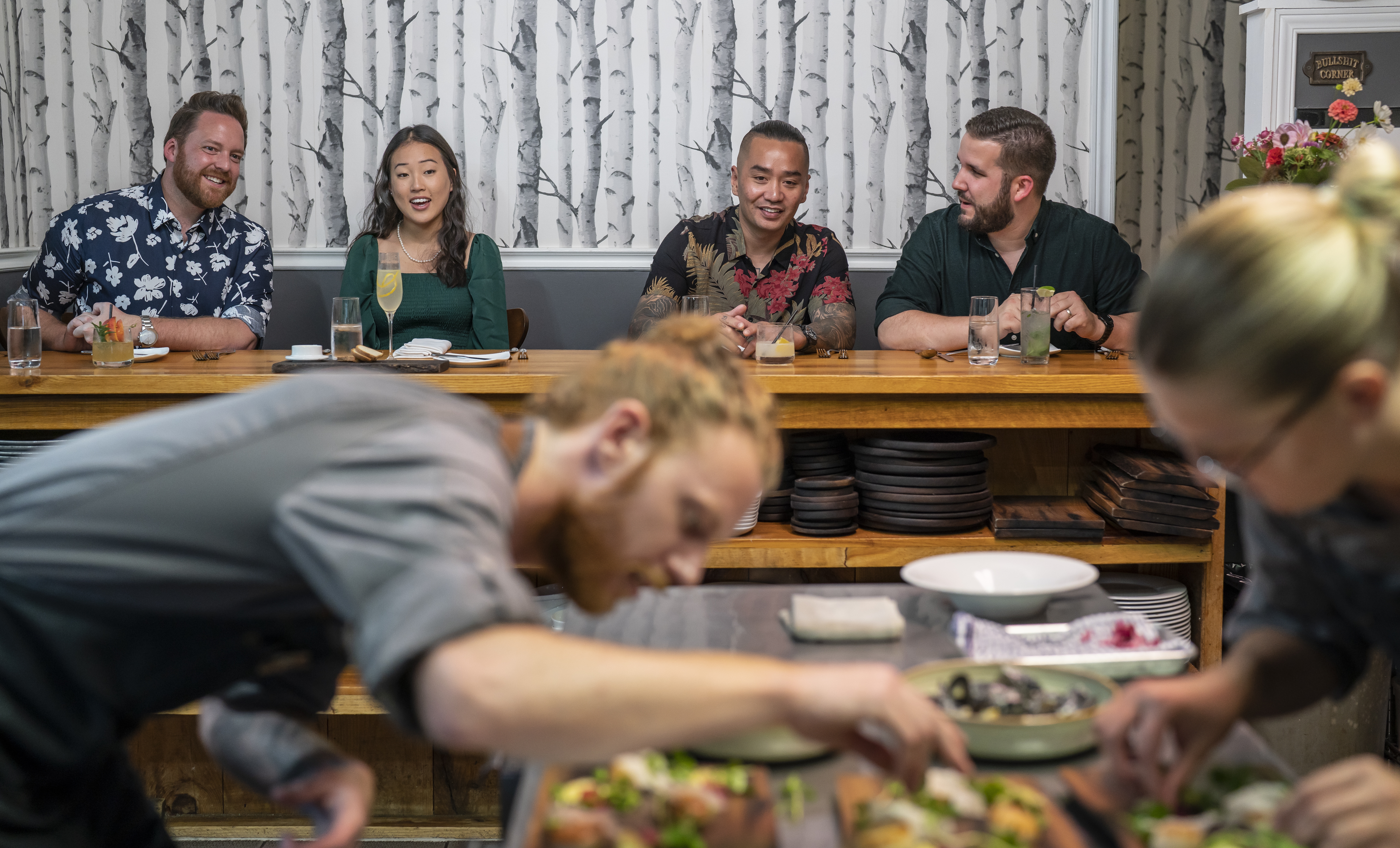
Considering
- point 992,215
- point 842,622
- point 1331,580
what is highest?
point 992,215

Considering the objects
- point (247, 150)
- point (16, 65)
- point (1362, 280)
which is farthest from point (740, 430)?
point (16, 65)

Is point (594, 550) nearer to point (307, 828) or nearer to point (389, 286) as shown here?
point (307, 828)

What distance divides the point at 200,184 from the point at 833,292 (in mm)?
2166

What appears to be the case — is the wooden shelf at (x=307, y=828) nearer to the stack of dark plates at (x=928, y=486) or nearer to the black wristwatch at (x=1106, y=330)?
Result: the stack of dark plates at (x=928, y=486)

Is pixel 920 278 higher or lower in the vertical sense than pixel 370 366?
higher

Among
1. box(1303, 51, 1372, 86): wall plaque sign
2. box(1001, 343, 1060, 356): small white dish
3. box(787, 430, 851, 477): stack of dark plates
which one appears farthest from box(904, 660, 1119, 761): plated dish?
box(1303, 51, 1372, 86): wall plaque sign

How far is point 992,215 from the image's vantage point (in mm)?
3807

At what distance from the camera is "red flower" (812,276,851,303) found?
12.3 feet

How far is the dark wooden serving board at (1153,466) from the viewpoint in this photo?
251 centimetres

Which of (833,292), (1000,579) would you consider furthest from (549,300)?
(1000,579)

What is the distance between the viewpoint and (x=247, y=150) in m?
4.55

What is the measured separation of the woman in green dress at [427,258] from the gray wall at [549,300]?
48 cm

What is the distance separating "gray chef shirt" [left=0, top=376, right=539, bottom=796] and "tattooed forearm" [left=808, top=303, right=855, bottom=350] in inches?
Result: 101

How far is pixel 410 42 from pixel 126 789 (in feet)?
12.4
